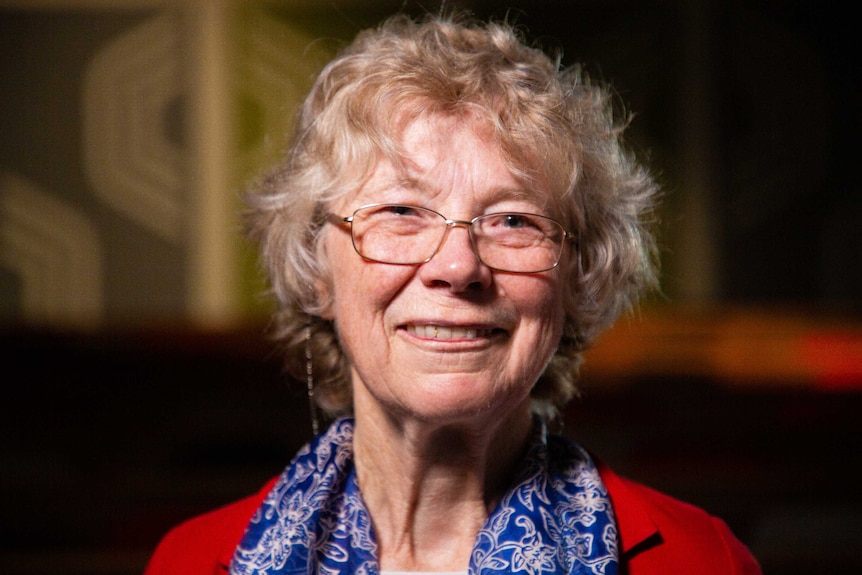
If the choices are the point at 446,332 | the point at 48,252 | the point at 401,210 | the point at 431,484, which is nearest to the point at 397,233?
the point at 401,210

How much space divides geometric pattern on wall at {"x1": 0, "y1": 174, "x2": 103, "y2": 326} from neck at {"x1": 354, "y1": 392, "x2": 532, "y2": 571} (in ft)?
15.1

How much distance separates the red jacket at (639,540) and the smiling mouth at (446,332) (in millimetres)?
369

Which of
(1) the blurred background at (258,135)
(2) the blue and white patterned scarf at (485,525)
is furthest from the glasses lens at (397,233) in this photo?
(1) the blurred background at (258,135)

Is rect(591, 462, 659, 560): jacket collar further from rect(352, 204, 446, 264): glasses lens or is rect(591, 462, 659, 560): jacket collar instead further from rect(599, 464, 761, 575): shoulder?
rect(352, 204, 446, 264): glasses lens

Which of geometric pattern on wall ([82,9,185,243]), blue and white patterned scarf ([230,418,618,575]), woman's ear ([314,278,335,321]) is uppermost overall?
geometric pattern on wall ([82,9,185,243])

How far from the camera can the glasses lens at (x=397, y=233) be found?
124cm

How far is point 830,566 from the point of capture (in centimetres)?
260

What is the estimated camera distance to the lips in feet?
4.07

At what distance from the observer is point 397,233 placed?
1264 mm

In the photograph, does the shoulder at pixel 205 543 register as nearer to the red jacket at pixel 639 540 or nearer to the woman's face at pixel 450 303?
the red jacket at pixel 639 540

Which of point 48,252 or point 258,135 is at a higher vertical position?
point 258,135

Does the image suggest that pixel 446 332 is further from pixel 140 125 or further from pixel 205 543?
pixel 140 125

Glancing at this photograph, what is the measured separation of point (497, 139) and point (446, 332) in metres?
0.26

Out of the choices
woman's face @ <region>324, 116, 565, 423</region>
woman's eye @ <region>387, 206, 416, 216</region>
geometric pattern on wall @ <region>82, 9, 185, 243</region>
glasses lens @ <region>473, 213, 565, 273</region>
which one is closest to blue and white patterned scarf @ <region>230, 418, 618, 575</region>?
woman's face @ <region>324, 116, 565, 423</region>
